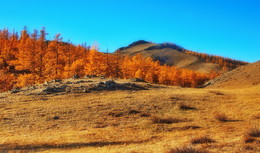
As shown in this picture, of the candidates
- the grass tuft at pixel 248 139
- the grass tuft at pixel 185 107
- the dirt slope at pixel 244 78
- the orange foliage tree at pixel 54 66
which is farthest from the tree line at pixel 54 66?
the grass tuft at pixel 248 139

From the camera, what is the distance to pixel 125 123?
20.5m

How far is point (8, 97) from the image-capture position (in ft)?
104

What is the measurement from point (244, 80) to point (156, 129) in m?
47.1

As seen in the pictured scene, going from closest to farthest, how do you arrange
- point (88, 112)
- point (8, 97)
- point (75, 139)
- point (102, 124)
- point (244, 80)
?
point (75, 139) < point (102, 124) < point (88, 112) < point (8, 97) < point (244, 80)

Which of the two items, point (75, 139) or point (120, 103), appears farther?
point (120, 103)

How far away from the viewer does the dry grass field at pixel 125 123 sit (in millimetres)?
12898

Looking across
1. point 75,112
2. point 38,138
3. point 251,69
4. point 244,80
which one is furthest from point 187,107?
point 251,69

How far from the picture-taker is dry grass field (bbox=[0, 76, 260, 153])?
12.9 metres

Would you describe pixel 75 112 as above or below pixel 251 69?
below

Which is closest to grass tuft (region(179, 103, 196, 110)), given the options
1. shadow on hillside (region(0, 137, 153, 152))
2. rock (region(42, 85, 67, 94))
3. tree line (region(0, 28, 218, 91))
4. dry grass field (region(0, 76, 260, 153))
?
dry grass field (region(0, 76, 260, 153))

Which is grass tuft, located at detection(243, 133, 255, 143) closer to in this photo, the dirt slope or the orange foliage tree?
the dirt slope

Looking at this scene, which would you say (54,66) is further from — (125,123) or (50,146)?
(50,146)

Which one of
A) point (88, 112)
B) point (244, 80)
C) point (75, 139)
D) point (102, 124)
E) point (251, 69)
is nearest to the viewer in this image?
point (75, 139)

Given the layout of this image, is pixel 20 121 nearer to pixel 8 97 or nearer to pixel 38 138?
pixel 38 138
